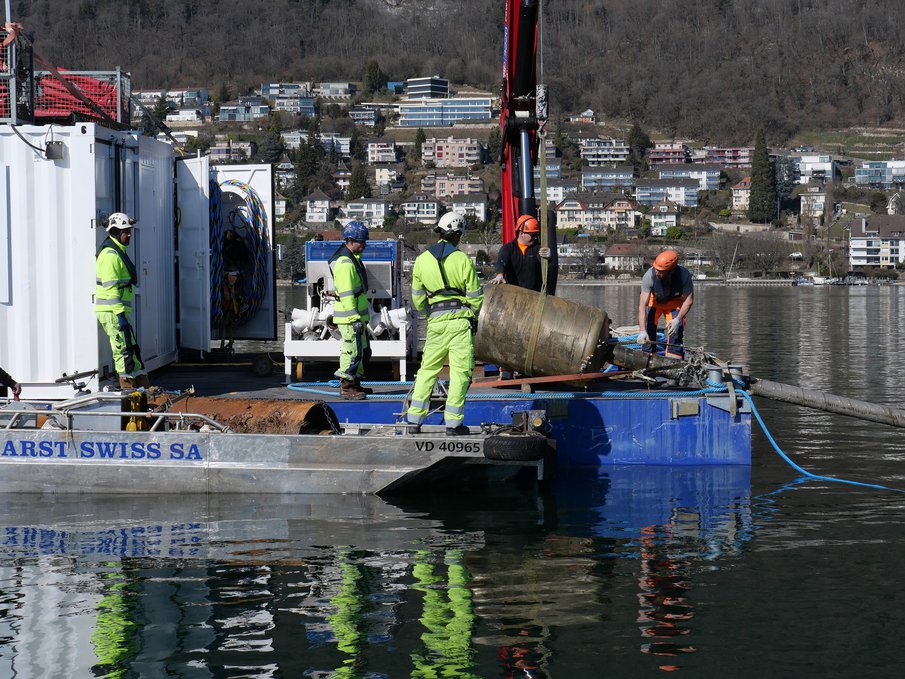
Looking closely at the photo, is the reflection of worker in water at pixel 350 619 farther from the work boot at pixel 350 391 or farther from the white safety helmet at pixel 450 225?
the work boot at pixel 350 391

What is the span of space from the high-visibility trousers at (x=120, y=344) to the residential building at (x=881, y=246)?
553ft

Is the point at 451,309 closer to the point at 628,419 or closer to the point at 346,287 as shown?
the point at 346,287

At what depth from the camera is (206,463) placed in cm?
1148

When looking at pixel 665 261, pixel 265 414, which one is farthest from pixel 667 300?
pixel 265 414

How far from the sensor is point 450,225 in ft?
37.5

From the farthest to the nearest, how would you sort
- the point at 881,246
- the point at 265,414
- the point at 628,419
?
the point at 881,246 → the point at 628,419 → the point at 265,414

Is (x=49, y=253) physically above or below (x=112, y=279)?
above

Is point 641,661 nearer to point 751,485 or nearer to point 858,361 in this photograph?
point 751,485

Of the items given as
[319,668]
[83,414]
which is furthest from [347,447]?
[319,668]

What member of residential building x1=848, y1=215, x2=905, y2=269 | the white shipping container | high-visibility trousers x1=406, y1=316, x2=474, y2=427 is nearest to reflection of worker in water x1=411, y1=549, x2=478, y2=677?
high-visibility trousers x1=406, y1=316, x2=474, y2=427

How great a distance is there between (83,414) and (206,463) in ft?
3.87

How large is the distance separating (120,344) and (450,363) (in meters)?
3.55

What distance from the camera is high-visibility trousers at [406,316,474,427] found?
11219mm

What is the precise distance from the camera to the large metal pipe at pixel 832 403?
12719 millimetres
